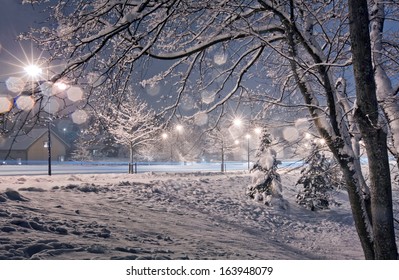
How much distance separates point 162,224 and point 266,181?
9856 mm

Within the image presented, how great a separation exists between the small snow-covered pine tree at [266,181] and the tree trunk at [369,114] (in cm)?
1413

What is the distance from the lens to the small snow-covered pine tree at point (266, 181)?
17.9m

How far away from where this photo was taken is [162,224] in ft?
31.8

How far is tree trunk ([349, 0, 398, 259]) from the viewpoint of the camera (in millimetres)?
3473

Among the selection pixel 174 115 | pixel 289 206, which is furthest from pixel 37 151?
pixel 174 115

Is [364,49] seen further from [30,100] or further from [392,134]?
[30,100]

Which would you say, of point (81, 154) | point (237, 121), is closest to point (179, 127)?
point (237, 121)

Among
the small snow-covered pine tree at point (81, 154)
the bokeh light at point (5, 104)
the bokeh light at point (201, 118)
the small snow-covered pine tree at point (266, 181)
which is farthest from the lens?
the small snow-covered pine tree at point (81, 154)

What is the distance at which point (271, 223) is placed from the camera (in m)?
14.6

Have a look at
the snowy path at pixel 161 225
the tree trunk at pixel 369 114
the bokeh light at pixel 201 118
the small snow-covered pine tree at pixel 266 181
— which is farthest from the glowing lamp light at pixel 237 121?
the small snow-covered pine tree at pixel 266 181

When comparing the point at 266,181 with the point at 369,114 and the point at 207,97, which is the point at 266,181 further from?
the point at 369,114

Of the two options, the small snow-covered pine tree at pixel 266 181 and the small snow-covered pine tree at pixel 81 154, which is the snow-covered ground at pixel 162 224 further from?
the small snow-covered pine tree at pixel 81 154

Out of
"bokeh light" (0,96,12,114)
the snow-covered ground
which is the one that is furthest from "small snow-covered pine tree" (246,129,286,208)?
"bokeh light" (0,96,12,114)

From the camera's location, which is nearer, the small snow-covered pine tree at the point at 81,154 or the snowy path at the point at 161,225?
the snowy path at the point at 161,225
